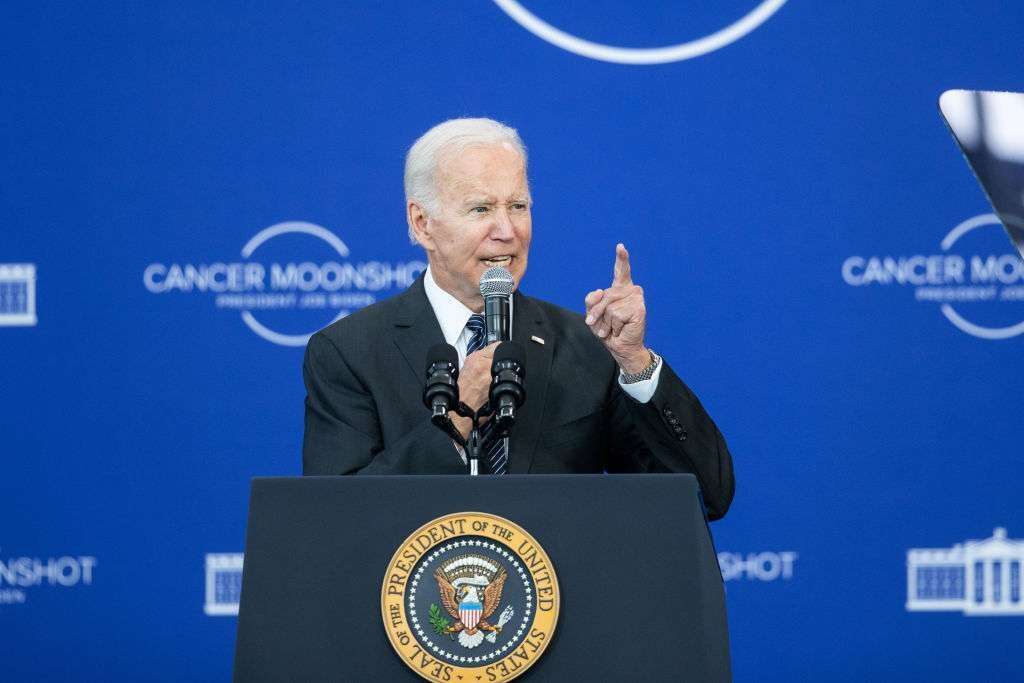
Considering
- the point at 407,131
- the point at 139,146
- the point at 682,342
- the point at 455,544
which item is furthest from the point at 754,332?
the point at 455,544

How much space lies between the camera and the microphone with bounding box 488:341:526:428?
1772 mm

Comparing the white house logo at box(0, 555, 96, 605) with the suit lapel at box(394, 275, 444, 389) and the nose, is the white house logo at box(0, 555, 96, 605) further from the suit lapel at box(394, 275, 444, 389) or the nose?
the nose

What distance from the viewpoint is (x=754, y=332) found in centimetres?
376

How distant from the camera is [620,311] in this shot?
210 centimetres

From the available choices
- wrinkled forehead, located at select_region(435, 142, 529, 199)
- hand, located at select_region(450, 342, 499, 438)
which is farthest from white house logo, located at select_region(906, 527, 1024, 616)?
hand, located at select_region(450, 342, 499, 438)

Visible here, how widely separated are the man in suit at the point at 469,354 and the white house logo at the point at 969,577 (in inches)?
61.3

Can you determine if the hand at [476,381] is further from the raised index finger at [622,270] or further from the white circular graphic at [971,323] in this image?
the white circular graphic at [971,323]

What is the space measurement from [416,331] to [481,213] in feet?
0.89

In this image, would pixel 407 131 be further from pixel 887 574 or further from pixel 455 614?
pixel 455 614

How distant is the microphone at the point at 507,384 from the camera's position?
177cm

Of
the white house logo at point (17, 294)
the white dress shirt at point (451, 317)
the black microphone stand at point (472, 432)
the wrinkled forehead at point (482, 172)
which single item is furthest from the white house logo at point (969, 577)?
the white house logo at point (17, 294)

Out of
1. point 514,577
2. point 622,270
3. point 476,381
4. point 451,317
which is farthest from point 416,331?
point 514,577

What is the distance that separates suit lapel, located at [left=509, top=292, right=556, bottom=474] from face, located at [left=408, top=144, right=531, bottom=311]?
14 centimetres

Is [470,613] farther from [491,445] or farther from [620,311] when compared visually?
[491,445]
